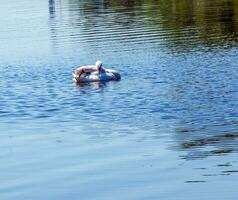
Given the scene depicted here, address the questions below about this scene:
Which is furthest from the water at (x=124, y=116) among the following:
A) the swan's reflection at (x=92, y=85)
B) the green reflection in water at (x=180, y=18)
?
the green reflection in water at (x=180, y=18)

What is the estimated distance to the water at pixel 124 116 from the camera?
59.7 ft

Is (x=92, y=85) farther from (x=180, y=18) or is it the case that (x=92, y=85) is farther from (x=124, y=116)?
(x=180, y=18)

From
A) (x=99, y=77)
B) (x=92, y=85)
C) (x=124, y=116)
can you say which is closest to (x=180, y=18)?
(x=99, y=77)

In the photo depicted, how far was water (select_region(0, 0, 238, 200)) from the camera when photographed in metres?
18.2

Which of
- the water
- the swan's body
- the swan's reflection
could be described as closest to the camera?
Answer: the water

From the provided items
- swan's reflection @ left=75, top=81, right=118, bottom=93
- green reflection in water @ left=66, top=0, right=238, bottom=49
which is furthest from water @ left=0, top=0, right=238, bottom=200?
green reflection in water @ left=66, top=0, right=238, bottom=49

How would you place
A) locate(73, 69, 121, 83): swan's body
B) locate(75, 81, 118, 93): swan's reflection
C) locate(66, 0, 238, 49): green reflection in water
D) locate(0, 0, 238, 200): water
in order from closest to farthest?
1. locate(0, 0, 238, 200): water
2. locate(75, 81, 118, 93): swan's reflection
3. locate(73, 69, 121, 83): swan's body
4. locate(66, 0, 238, 49): green reflection in water

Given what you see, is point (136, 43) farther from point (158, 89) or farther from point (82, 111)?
point (82, 111)

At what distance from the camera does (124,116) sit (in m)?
27.8

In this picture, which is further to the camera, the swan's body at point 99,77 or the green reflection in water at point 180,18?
the green reflection in water at point 180,18

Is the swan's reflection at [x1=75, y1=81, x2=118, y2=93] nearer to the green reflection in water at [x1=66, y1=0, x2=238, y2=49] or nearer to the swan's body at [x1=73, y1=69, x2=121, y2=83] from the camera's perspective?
the swan's body at [x1=73, y1=69, x2=121, y2=83]

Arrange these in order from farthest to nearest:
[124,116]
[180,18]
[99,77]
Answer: [180,18]
[99,77]
[124,116]

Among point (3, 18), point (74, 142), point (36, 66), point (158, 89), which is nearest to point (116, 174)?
point (74, 142)

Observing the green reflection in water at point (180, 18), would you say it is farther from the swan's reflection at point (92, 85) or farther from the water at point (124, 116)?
the swan's reflection at point (92, 85)
